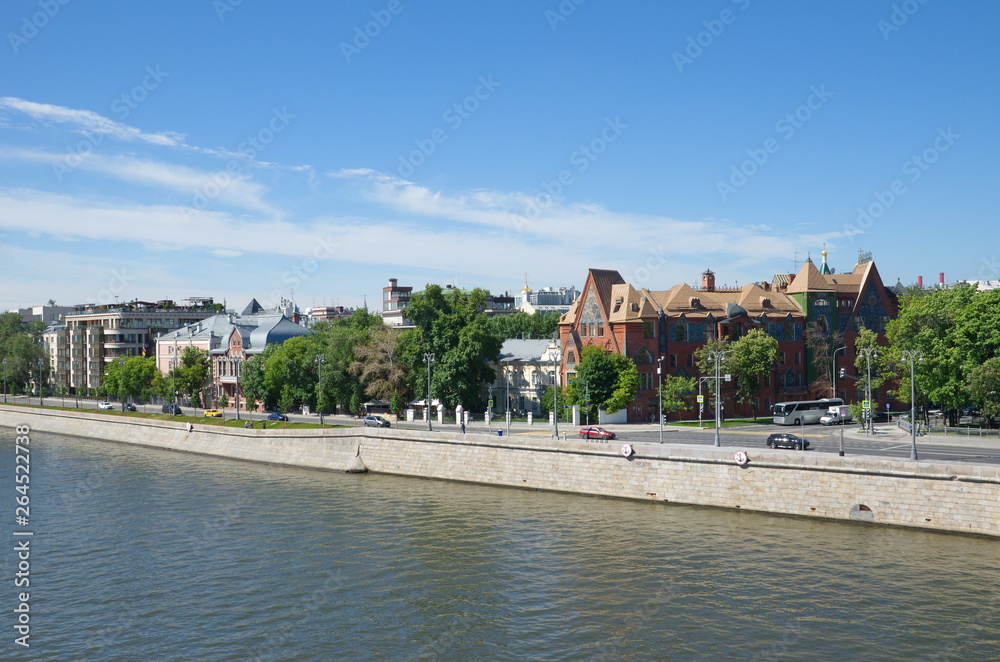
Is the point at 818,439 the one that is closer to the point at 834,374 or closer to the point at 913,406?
the point at 913,406

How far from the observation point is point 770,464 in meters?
47.4

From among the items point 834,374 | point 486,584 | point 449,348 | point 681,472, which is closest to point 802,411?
point 834,374

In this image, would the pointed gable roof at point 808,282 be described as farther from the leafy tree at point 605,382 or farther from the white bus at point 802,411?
the leafy tree at point 605,382

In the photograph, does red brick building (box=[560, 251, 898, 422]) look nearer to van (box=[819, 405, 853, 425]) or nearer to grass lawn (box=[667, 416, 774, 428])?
grass lawn (box=[667, 416, 774, 428])

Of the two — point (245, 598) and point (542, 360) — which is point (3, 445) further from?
point (245, 598)

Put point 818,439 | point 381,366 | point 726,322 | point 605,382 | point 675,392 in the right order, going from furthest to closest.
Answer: point 381,366 → point 726,322 → point 605,382 → point 675,392 → point 818,439

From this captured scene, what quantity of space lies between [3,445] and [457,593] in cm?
7349

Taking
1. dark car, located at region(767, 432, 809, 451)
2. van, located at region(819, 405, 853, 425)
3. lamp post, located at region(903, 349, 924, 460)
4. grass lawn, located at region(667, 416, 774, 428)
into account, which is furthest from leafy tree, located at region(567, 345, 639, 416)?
lamp post, located at region(903, 349, 924, 460)

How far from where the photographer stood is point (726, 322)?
89.9 metres

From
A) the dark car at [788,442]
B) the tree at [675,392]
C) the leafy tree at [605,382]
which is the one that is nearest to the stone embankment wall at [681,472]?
the dark car at [788,442]

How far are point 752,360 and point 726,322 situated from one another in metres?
7.16

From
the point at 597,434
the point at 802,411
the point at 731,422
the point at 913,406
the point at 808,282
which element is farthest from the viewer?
the point at 808,282

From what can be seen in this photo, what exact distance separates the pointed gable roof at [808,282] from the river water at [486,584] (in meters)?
52.8

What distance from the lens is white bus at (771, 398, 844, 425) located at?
81250mm
